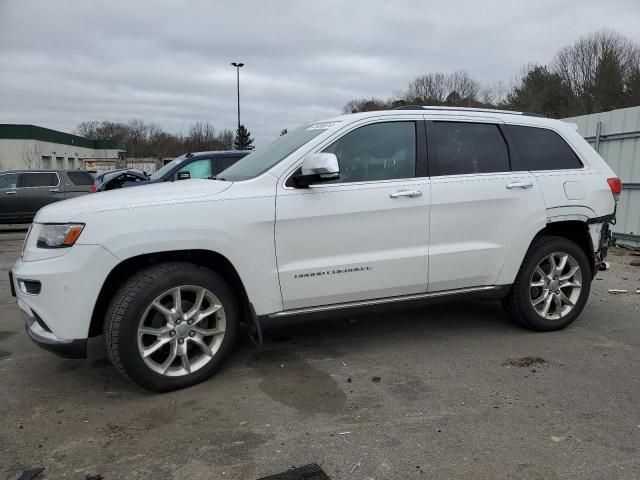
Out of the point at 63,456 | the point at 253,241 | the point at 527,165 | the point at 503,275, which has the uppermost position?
the point at 527,165

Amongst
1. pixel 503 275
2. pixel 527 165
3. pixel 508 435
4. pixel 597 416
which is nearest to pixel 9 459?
pixel 508 435

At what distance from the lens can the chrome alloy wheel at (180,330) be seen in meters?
3.39

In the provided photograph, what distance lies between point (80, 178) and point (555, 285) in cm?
1377

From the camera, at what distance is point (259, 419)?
125 inches

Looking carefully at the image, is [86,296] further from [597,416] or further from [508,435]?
[597,416]

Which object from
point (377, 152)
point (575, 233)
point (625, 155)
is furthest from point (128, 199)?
point (625, 155)

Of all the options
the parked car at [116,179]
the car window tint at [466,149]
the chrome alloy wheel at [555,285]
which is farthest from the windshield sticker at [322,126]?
the parked car at [116,179]

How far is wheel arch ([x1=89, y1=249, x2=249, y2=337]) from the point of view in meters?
3.37

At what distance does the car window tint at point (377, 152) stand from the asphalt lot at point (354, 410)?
144cm

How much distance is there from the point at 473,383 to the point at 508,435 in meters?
0.71

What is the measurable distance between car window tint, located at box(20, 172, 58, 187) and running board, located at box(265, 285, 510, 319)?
1309 centimetres

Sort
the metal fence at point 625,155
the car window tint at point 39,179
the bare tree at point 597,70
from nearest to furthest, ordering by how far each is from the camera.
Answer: the metal fence at point 625,155 → the car window tint at point 39,179 → the bare tree at point 597,70

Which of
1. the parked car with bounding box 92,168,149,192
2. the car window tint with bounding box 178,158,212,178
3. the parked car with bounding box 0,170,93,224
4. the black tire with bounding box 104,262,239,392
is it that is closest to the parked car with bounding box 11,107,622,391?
the black tire with bounding box 104,262,239,392

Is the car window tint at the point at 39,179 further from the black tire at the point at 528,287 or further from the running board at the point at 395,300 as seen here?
the black tire at the point at 528,287
